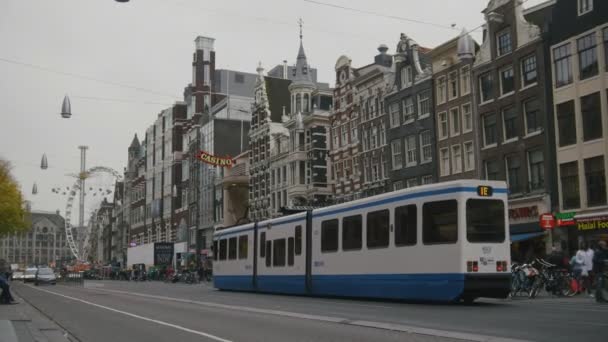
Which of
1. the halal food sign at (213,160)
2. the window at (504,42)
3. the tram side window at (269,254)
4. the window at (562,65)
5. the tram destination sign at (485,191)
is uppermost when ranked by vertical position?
the window at (504,42)

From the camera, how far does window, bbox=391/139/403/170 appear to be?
52438mm

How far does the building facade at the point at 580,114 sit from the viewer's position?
36.0m

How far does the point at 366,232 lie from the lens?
2291cm

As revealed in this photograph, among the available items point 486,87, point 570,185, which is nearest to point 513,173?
point 570,185

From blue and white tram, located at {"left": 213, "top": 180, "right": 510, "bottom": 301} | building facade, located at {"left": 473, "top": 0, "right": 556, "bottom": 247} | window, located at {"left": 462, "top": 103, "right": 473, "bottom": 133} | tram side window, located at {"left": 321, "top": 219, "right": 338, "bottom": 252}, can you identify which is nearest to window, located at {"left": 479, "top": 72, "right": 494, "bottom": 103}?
building facade, located at {"left": 473, "top": 0, "right": 556, "bottom": 247}

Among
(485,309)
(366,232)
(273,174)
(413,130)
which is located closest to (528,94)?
(413,130)

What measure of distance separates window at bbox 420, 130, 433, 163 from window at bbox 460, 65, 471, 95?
13.2 ft

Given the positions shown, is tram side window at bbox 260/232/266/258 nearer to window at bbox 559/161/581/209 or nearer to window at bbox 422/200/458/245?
window at bbox 422/200/458/245

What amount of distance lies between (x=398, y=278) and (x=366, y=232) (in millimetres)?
2328

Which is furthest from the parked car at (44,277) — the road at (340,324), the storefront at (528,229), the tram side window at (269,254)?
the road at (340,324)

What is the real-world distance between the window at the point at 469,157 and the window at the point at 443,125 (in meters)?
2.15

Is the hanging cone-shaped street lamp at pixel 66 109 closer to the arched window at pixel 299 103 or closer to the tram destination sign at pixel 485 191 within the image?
the tram destination sign at pixel 485 191

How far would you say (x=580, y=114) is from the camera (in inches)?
1469

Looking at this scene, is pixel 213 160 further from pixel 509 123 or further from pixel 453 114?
pixel 509 123
